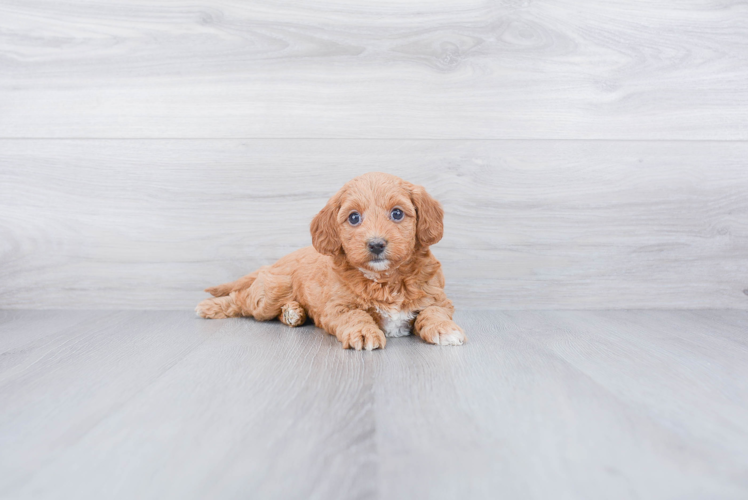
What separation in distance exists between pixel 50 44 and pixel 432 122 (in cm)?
166

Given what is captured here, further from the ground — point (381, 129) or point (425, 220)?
point (381, 129)

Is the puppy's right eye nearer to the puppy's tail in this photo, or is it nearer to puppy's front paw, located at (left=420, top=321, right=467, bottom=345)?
puppy's front paw, located at (left=420, top=321, right=467, bottom=345)

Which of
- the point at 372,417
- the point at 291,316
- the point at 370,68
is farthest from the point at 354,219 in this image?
the point at 370,68

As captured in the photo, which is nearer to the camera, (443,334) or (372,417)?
(372,417)

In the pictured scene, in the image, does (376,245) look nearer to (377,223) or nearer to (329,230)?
(377,223)

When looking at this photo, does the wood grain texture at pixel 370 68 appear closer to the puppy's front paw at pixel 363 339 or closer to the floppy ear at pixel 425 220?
the floppy ear at pixel 425 220

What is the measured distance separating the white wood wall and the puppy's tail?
0.16 m

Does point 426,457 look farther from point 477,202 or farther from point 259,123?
point 259,123

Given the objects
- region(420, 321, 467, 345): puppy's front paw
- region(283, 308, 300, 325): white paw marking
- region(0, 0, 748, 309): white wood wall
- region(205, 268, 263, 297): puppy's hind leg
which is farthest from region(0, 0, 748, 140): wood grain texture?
region(420, 321, 467, 345): puppy's front paw

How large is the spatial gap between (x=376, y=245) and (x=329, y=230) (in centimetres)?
20

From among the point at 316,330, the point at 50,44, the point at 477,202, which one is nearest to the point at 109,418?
the point at 316,330

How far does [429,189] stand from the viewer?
2.01 m

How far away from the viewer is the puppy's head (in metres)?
1.36

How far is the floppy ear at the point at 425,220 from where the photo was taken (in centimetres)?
144
